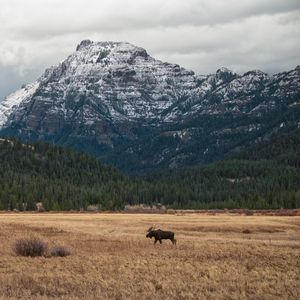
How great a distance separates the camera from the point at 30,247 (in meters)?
41.3

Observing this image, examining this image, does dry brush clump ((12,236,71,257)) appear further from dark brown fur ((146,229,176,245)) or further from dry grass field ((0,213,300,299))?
dark brown fur ((146,229,176,245))

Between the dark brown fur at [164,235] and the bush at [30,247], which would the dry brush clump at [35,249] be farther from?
the dark brown fur at [164,235]

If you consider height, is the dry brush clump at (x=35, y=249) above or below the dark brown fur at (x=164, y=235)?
below

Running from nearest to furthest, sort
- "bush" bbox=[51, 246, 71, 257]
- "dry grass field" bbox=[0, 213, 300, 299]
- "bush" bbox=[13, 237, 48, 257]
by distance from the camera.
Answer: "dry grass field" bbox=[0, 213, 300, 299] < "bush" bbox=[51, 246, 71, 257] < "bush" bbox=[13, 237, 48, 257]

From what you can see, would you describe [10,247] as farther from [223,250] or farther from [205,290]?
[205,290]

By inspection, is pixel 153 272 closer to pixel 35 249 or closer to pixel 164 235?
pixel 35 249

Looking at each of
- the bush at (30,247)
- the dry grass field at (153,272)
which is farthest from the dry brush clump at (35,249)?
the dry grass field at (153,272)

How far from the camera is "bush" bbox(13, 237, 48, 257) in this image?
1624 inches

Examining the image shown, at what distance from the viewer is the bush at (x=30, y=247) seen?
135 feet

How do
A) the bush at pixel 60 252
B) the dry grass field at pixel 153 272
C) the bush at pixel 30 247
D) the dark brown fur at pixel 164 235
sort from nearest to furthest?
the dry grass field at pixel 153 272
the bush at pixel 60 252
the bush at pixel 30 247
the dark brown fur at pixel 164 235

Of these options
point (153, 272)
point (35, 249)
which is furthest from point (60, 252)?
point (153, 272)

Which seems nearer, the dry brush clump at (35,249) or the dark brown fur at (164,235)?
the dry brush clump at (35,249)

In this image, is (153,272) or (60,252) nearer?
(153,272)

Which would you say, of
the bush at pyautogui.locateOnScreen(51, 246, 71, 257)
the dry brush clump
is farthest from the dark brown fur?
the dry brush clump
